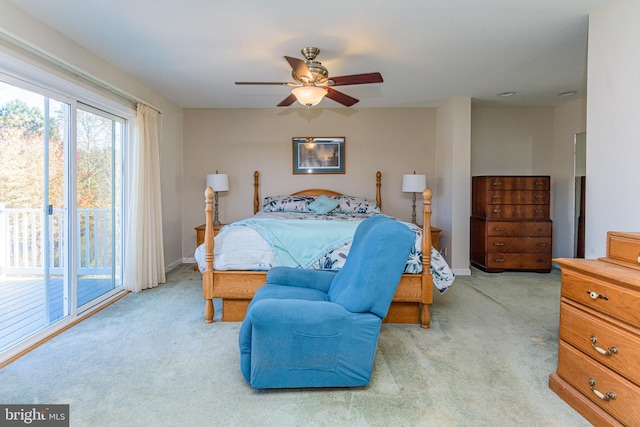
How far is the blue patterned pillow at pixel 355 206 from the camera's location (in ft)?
15.6

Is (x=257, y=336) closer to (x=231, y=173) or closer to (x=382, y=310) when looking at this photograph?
(x=382, y=310)

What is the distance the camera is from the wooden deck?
102 inches

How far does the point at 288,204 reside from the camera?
4.84 metres

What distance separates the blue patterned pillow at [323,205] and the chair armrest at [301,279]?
2219 mm

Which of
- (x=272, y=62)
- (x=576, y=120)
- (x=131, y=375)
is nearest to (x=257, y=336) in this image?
(x=131, y=375)

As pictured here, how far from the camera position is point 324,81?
296cm

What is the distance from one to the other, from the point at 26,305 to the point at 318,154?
3846 mm

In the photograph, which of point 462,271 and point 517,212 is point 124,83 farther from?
point 517,212

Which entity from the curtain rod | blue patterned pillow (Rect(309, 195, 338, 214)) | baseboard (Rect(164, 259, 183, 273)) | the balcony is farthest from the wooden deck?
blue patterned pillow (Rect(309, 195, 338, 214))

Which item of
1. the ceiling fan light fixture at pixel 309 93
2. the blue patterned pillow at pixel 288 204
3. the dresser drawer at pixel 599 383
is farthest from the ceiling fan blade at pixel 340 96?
the dresser drawer at pixel 599 383

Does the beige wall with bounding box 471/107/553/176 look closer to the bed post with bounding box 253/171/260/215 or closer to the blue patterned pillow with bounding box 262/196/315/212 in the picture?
the blue patterned pillow with bounding box 262/196/315/212

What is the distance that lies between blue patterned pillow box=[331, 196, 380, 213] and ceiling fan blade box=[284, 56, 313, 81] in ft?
7.28

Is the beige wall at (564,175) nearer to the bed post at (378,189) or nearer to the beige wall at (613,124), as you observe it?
the bed post at (378,189)

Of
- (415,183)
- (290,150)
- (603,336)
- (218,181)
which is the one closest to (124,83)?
(218,181)
